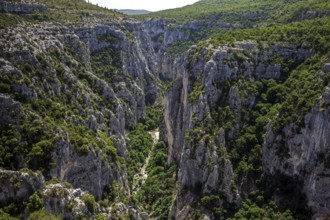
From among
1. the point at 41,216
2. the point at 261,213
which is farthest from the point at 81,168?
the point at 261,213

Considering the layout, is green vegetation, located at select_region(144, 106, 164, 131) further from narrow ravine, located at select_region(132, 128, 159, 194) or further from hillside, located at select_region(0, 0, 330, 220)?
hillside, located at select_region(0, 0, 330, 220)

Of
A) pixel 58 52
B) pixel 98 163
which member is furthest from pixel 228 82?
pixel 58 52

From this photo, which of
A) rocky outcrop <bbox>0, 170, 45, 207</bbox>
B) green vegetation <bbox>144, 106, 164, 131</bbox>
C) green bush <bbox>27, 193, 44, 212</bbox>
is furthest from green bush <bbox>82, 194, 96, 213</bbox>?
green vegetation <bbox>144, 106, 164, 131</bbox>

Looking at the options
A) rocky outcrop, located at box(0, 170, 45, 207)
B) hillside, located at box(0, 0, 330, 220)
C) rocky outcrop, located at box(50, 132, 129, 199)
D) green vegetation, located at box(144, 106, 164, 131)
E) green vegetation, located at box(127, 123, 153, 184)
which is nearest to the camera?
rocky outcrop, located at box(0, 170, 45, 207)

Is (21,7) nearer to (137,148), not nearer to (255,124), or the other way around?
(137,148)

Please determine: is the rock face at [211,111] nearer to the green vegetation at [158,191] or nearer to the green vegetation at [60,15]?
the green vegetation at [158,191]

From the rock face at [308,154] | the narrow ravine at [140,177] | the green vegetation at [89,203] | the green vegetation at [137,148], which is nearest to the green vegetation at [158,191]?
the narrow ravine at [140,177]
